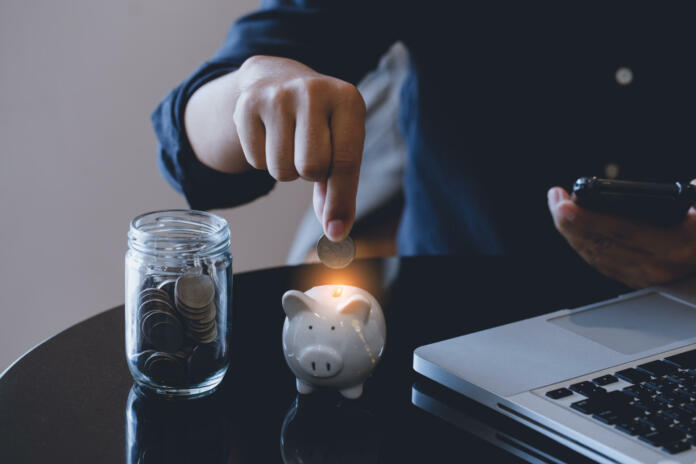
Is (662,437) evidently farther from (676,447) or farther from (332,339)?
(332,339)

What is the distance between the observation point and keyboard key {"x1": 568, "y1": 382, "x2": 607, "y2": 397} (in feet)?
1.62

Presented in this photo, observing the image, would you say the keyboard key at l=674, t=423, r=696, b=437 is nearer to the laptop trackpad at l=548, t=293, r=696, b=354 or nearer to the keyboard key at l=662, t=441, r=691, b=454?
the keyboard key at l=662, t=441, r=691, b=454

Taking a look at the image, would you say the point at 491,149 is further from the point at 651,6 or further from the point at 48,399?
the point at 48,399

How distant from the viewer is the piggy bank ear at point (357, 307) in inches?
20.3

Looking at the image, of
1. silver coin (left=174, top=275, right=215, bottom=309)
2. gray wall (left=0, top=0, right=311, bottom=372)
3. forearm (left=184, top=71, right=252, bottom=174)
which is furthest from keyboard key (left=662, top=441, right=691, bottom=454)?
gray wall (left=0, top=0, right=311, bottom=372)

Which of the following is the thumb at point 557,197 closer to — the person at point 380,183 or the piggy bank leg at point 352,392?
the piggy bank leg at point 352,392

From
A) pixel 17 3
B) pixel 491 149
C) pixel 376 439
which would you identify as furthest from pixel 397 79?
pixel 376 439

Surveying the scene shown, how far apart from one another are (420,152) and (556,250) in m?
0.28

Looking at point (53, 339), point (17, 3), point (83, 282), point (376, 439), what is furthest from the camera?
point (83, 282)

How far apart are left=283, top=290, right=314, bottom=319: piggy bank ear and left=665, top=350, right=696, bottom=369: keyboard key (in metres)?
0.29

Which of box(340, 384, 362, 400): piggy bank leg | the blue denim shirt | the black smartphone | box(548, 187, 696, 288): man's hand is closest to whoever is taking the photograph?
box(340, 384, 362, 400): piggy bank leg

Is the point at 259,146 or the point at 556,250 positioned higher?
the point at 259,146

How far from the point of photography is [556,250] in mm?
1128

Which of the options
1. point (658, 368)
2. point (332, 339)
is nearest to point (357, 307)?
point (332, 339)
